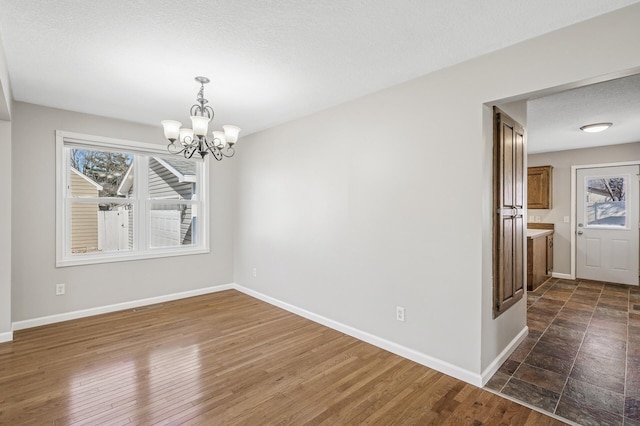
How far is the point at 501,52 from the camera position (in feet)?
7.55

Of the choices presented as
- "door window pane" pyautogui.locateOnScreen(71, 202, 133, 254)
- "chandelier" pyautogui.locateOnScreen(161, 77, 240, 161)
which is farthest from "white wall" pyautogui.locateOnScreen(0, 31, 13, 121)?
"door window pane" pyautogui.locateOnScreen(71, 202, 133, 254)

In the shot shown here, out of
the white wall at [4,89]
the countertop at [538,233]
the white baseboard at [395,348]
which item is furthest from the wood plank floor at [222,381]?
the countertop at [538,233]

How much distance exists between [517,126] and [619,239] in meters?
4.51

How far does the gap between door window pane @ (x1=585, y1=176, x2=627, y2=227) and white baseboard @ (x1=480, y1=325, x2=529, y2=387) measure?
12.8 ft

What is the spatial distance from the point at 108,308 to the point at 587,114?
21.6ft

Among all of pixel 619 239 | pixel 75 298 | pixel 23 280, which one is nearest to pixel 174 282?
pixel 75 298

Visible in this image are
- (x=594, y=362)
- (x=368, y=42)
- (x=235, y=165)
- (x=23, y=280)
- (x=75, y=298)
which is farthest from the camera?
(x=235, y=165)

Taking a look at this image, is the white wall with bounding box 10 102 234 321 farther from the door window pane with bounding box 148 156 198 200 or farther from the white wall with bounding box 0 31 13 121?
the white wall with bounding box 0 31 13 121

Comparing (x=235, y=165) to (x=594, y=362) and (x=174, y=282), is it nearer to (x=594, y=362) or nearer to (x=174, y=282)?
(x=174, y=282)

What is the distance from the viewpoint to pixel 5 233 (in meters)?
3.15

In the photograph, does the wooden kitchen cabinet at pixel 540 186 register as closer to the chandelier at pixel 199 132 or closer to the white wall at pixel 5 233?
the chandelier at pixel 199 132

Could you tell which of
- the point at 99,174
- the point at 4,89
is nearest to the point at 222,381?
the point at 4,89

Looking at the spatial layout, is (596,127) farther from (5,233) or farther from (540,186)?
(5,233)

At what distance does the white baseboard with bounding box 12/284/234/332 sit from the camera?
11.8ft
